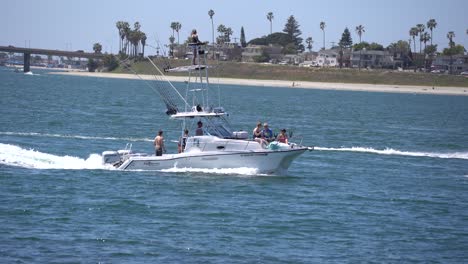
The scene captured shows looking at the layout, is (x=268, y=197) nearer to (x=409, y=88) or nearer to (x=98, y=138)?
(x=98, y=138)

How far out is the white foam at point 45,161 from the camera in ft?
120

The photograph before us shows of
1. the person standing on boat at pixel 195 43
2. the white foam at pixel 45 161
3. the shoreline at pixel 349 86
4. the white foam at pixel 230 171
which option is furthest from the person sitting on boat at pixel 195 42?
the shoreline at pixel 349 86

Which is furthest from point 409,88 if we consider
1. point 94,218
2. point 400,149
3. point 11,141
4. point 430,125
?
point 94,218

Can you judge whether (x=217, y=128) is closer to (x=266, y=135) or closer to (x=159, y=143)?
(x=266, y=135)

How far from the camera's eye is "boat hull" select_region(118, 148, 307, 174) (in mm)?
34062

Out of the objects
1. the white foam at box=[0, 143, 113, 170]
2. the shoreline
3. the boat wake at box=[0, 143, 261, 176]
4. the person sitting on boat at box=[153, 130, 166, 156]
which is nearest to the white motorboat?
the boat wake at box=[0, 143, 261, 176]

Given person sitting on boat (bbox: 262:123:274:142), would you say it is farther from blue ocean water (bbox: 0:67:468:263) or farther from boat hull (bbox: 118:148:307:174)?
blue ocean water (bbox: 0:67:468:263)

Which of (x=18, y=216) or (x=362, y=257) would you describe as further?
(x=18, y=216)

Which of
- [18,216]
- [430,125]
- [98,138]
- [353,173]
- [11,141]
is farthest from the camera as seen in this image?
[430,125]

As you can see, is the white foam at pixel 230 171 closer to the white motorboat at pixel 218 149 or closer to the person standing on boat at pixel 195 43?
the white motorboat at pixel 218 149

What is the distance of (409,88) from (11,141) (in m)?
132

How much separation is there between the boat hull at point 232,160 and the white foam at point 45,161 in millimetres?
2994

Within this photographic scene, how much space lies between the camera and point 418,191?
34.7 metres

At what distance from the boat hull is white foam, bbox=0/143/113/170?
9.82ft
